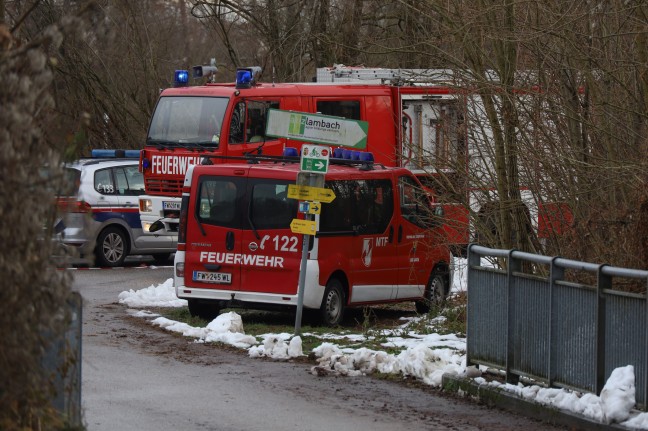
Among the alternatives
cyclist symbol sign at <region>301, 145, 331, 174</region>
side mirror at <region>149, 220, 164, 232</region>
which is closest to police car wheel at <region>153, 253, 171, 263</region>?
side mirror at <region>149, 220, 164, 232</region>

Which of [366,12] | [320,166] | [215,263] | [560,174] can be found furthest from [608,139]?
[366,12]

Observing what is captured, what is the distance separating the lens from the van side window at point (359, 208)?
16.5m

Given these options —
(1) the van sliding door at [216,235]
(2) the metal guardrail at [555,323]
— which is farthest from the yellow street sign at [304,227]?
(2) the metal guardrail at [555,323]

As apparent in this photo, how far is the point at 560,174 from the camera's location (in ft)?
48.2

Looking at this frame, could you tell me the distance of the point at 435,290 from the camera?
61.6 feet

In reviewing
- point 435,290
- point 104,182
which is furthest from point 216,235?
point 104,182

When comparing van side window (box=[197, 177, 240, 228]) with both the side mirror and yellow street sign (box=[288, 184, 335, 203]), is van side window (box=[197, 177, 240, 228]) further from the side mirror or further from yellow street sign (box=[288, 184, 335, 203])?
the side mirror

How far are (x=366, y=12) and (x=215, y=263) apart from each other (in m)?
16.8

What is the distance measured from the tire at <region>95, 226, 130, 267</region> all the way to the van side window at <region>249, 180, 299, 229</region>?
27.9ft

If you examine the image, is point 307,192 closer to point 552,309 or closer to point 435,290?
point 435,290

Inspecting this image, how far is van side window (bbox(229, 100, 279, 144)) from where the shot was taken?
73.6 ft

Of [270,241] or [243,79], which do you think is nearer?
[270,241]

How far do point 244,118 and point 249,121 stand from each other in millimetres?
144

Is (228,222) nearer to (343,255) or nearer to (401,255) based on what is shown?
(343,255)
